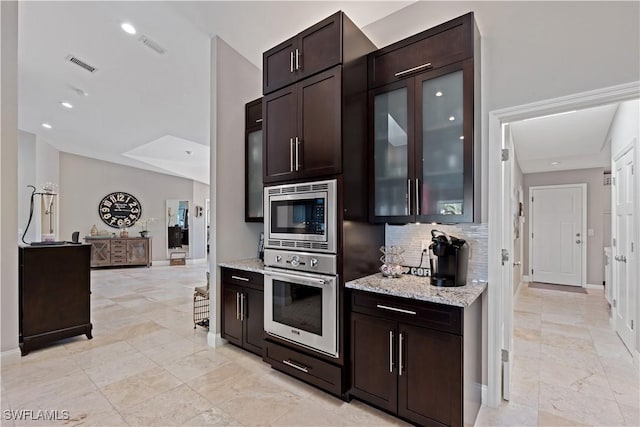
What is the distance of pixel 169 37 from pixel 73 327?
333cm

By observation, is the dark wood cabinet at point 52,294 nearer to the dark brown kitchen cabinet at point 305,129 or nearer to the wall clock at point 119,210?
the dark brown kitchen cabinet at point 305,129

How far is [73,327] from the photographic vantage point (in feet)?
11.0

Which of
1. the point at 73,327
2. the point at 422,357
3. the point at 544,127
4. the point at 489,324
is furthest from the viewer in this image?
the point at 544,127

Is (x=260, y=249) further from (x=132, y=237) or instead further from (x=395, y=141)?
(x=132, y=237)

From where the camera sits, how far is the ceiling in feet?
9.96

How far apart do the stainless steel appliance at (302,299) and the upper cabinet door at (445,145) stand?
809 mm

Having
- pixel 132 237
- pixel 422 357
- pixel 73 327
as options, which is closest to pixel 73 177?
pixel 132 237

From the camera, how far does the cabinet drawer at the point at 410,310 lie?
1783mm

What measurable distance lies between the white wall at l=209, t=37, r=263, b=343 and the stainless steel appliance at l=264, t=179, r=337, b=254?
35.7 inches

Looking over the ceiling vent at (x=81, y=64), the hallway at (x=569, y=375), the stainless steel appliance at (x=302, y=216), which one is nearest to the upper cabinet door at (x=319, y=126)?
the stainless steel appliance at (x=302, y=216)

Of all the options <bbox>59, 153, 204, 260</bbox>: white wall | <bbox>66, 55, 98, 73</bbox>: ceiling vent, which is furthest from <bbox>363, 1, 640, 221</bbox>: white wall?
<bbox>59, 153, 204, 260</bbox>: white wall

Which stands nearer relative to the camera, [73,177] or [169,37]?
[169,37]

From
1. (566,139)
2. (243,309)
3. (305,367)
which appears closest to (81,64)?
(243,309)

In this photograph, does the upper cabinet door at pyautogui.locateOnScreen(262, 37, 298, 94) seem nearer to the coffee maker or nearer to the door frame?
the door frame
